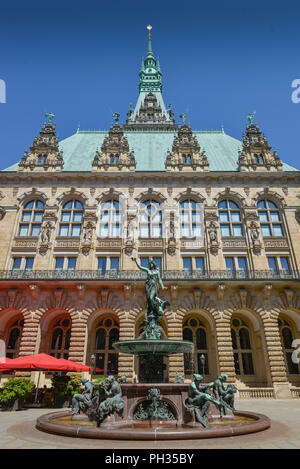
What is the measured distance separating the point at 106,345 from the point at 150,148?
890 inches

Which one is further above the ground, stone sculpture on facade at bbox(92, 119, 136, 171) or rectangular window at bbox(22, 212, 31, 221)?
stone sculpture on facade at bbox(92, 119, 136, 171)

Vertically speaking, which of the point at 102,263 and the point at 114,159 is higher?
the point at 114,159

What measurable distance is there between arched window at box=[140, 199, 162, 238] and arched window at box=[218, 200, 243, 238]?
19.2ft

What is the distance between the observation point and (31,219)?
26.9 m

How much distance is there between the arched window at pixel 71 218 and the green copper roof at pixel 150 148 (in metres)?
4.47

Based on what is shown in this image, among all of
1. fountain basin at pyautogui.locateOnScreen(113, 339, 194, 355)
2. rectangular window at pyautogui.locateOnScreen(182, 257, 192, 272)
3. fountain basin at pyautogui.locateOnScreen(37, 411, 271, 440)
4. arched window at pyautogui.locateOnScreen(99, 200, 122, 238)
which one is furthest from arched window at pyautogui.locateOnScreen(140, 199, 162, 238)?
fountain basin at pyautogui.locateOnScreen(37, 411, 271, 440)

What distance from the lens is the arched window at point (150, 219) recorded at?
26317 mm

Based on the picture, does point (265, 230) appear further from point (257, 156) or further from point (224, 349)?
point (224, 349)

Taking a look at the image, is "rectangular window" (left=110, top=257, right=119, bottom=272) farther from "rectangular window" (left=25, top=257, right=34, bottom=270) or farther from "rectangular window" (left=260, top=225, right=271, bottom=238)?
"rectangular window" (left=260, top=225, right=271, bottom=238)

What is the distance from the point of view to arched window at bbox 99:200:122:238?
26266mm

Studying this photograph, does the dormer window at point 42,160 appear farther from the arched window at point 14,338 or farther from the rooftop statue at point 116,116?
the arched window at point 14,338

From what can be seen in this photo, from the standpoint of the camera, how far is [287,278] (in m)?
23.2

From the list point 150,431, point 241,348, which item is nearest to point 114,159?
point 241,348
